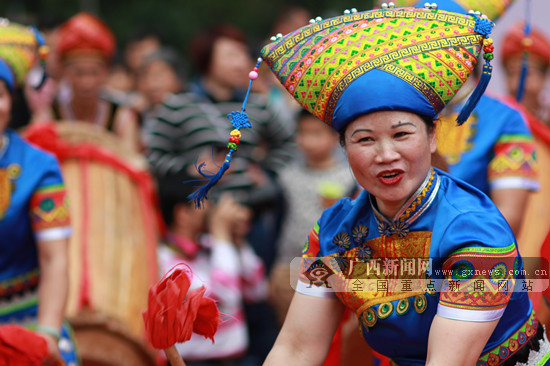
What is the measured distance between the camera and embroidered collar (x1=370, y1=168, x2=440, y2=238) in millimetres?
2158

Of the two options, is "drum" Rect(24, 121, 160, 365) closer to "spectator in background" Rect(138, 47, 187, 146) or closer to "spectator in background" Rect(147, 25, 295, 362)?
"spectator in background" Rect(147, 25, 295, 362)

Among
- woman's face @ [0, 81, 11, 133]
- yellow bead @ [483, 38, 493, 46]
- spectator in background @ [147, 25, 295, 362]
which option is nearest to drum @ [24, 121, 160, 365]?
spectator in background @ [147, 25, 295, 362]

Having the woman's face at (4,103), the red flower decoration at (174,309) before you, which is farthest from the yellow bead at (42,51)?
the red flower decoration at (174,309)

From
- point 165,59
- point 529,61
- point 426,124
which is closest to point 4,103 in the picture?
point 426,124

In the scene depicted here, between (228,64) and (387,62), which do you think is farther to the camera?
(228,64)

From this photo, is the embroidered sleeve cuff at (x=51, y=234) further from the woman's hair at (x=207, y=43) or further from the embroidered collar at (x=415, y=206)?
the woman's hair at (x=207, y=43)

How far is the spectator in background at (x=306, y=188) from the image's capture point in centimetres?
520

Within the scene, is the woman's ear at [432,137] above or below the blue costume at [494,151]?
above

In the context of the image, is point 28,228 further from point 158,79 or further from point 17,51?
point 158,79

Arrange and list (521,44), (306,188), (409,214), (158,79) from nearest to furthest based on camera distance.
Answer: (409,214)
(521,44)
(306,188)
(158,79)

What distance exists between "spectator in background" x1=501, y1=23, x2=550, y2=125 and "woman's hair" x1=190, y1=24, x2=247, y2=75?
1749 mm

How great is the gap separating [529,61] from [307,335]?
351cm

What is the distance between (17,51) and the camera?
3398mm

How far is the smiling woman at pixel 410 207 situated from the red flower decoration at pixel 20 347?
1.02 m
